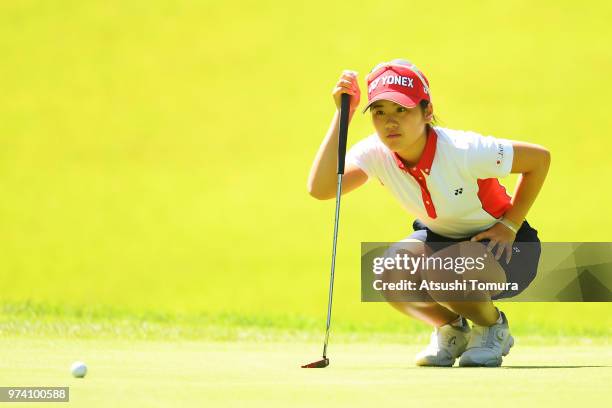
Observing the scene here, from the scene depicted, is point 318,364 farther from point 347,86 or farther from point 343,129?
point 347,86

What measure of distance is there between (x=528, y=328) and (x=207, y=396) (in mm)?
4437

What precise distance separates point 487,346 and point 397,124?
82 cm

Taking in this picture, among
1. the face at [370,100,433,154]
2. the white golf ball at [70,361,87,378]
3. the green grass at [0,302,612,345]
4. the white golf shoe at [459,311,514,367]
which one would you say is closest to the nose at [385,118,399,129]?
the face at [370,100,433,154]

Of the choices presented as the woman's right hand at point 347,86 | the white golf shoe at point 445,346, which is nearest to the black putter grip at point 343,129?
the woman's right hand at point 347,86

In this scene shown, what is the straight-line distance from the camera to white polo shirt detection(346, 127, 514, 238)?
3475mm

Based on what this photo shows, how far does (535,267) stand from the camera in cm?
377

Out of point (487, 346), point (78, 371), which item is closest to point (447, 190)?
point (487, 346)

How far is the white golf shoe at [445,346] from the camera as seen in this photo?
3.56 m

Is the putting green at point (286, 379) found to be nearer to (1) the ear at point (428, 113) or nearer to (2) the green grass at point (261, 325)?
(1) the ear at point (428, 113)

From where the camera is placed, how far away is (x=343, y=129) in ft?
11.5

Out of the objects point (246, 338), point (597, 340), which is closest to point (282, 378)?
point (246, 338)

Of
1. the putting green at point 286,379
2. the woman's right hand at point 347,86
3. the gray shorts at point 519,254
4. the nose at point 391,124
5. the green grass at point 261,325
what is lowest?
the putting green at point 286,379

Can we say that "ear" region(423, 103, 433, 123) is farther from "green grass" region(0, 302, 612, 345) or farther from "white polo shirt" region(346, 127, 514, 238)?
"green grass" region(0, 302, 612, 345)

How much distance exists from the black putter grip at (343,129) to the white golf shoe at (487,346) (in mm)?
738
